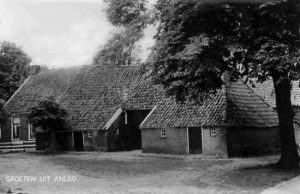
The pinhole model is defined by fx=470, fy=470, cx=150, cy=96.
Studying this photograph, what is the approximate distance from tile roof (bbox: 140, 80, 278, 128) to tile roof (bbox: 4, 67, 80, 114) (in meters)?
11.8

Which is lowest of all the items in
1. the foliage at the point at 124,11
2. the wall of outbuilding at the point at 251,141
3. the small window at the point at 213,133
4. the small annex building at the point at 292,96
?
the wall of outbuilding at the point at 251,141

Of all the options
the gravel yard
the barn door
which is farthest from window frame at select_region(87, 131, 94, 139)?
the barn door

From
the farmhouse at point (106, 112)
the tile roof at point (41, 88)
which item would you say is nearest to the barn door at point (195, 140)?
the farmhouse at point (106, 112)

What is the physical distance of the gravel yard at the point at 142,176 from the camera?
17.5 m

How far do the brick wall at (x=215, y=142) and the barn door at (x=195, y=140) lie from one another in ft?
1.83

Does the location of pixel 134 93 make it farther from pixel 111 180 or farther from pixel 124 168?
pixel 111 180

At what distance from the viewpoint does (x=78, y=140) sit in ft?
126

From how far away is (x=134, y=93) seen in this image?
128ft

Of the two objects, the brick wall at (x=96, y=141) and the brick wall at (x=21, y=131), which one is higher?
the brick wall at (x=21, y=131)

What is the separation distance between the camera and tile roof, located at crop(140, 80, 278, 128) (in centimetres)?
3134

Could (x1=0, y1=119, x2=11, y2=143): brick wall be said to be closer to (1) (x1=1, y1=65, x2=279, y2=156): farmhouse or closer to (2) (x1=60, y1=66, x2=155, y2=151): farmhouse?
(1) (x1=1, y1=65, x2=279, y2=156): farmhouse

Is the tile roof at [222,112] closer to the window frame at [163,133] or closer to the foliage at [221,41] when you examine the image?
the window frame at [163,133]

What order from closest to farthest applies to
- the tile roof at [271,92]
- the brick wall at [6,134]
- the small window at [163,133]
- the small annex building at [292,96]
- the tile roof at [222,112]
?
1. the tile roof at [222,112]
2. the small window at [163,133]
3. the small annex building at [292,96]
4. the tile roof at [271,92]
5. the brick wall at [6,134]

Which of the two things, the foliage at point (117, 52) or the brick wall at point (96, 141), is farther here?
the foliage at point (117, 52)
